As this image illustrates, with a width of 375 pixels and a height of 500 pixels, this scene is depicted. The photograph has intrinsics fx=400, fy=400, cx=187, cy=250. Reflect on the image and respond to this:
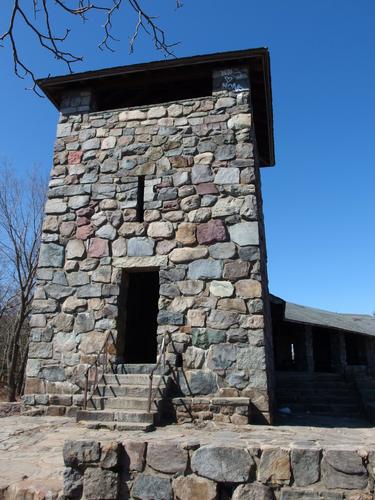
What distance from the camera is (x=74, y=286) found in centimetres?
627

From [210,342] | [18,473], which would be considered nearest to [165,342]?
[210,342]

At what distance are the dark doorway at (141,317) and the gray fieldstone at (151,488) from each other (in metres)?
Result: 5.12

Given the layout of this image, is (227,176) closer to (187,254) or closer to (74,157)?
(187,254)

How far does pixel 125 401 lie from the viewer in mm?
4910

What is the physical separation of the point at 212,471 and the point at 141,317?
6.25 m

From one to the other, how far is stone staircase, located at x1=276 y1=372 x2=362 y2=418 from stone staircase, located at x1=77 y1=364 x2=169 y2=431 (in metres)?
2.54

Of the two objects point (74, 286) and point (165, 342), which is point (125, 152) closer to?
point (74, 286)

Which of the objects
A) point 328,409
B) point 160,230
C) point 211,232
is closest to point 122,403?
point 160,230

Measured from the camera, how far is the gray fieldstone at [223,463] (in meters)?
2.49

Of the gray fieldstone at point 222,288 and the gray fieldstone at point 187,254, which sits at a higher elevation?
the gray fieldstone at point 187,254

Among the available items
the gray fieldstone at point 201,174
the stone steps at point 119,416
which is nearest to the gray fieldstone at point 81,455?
the stone steps at point 119,416

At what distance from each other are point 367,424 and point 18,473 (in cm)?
479

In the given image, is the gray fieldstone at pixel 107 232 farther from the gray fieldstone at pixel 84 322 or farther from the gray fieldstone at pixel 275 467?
the gray fieldstone at pixel 275 467

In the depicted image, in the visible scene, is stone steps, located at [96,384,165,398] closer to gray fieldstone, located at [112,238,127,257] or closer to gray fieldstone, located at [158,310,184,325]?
gray fieldstone, located at [158,310,184,325]
